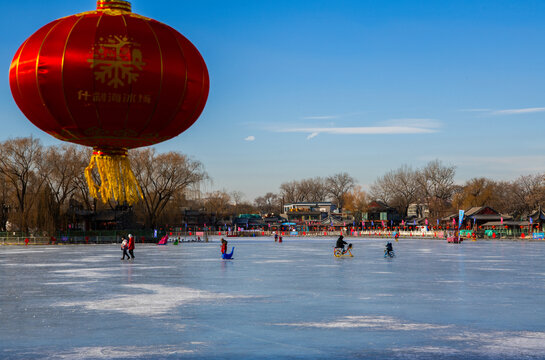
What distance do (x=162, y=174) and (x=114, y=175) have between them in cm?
5754

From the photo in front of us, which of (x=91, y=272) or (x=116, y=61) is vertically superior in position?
(x=116, y=61)

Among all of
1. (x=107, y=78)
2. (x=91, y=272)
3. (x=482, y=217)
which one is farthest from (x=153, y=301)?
(x=482, y=217)

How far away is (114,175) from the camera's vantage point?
18.8 meters

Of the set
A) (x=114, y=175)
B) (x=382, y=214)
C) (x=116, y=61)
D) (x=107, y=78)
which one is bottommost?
(x=114, y=175)

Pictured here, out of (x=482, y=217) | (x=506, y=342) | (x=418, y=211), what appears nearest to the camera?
(x=506, y=342)

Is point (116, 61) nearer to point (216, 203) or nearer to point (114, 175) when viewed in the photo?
point (114, 175)

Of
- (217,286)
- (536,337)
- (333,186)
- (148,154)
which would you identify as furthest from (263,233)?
(536,337)

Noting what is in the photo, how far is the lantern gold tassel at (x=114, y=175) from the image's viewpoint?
1842cm

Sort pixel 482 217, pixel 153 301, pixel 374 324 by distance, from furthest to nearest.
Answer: pixel 482 217 → pixel 153 301 → pixel 374 324

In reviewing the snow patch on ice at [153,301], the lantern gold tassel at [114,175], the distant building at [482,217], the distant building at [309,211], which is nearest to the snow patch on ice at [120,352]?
the snow patch on ice at [153,301]

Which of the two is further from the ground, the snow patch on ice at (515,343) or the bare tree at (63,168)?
the bare tree at (63,168)

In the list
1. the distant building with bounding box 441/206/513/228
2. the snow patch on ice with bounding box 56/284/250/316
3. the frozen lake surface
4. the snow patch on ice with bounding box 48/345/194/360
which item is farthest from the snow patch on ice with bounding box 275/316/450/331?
the distant building with bounding box 441/206/513/228

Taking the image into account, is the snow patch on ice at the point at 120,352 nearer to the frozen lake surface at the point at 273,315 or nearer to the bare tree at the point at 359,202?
the frozen lake surface at the point at 273,315

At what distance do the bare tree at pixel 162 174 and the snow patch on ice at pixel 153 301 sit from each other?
5721 centimetres
